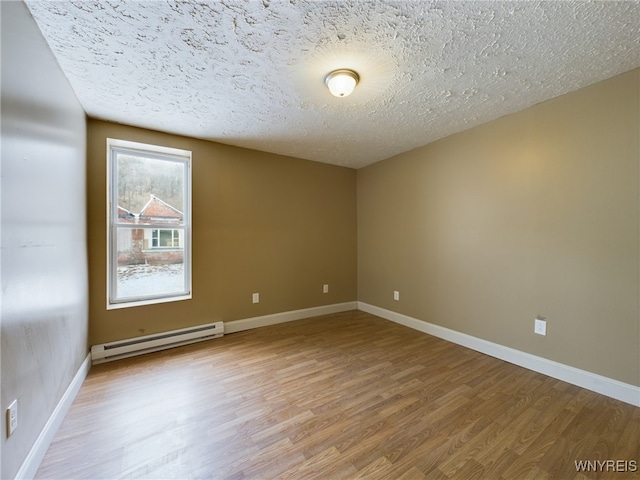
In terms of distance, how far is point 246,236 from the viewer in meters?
3.35

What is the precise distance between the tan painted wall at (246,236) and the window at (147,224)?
10 centimetres

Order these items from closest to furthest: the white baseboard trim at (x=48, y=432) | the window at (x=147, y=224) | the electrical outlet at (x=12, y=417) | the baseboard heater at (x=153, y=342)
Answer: the electrical outlet at (x=12, y=417) → the white baseboard trim at (x=48, y=432) → the baseboard heater at (x=153, y=342) → the window at (x=147, y=224)

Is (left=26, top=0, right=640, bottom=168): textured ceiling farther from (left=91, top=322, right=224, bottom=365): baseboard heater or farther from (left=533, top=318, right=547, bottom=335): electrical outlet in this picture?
(left=91, top=322, right=224, bottom=365): baseboard heater

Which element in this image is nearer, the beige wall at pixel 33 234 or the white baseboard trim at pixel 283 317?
the beige wall at pixel 33 234

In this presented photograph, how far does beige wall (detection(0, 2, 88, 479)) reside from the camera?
3.73ft

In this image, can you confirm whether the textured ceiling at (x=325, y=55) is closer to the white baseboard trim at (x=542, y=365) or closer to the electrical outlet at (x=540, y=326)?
the electrical outlet at (x=540, y=326)

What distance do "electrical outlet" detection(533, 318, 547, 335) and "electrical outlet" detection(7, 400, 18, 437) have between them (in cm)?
348

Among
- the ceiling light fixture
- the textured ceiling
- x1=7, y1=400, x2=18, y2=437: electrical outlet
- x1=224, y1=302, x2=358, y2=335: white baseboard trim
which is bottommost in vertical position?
x1=224, y1=302, x2=358, y2=335: white baseboard trim

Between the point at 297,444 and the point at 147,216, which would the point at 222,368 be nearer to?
the point at 297,444

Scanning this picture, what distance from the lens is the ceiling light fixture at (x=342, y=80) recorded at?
1.78 meters

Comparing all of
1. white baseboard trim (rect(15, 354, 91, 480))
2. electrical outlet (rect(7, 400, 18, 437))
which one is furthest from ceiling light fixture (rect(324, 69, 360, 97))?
white baseboard trim (rect(15, 354, 91, 480))

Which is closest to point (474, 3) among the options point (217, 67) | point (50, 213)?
point (217, 67)

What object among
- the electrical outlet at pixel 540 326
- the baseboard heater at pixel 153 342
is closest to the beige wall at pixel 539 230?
the electrical outlet at pixel 540 326

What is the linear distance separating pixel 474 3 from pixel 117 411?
3229 millimetres
